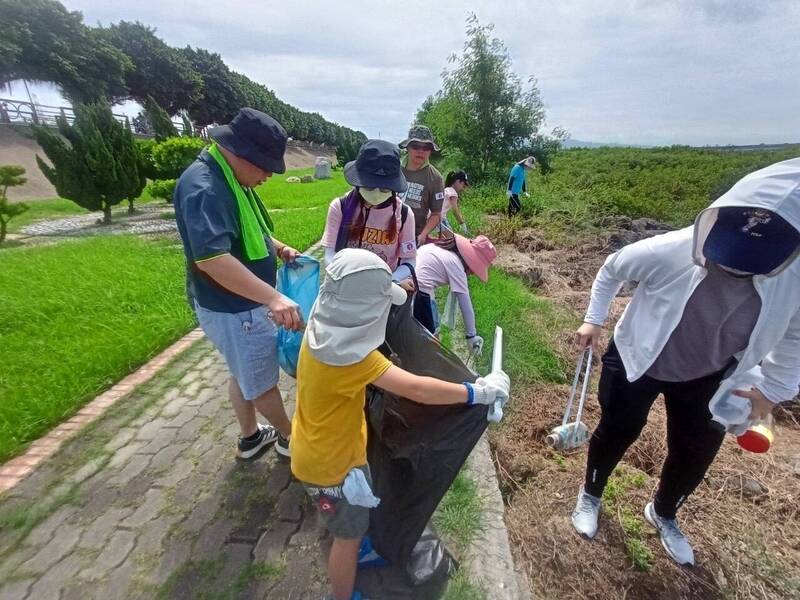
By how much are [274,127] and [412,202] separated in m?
2.14

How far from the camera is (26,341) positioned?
3.59 meters

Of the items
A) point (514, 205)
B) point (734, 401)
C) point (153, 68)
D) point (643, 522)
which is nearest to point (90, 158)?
point (514, 205)

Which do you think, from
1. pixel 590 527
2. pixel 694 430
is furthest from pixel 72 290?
pixel 694 430

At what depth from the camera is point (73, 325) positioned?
3.94 meters

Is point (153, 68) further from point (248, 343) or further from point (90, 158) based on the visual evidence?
point (248, 343)

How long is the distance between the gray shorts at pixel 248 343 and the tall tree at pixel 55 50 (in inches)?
1188

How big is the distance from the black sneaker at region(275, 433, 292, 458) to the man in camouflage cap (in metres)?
2.09

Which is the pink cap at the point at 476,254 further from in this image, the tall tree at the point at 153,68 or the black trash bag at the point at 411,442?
the tall tree at the point at 153,68

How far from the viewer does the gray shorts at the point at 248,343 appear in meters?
1.99

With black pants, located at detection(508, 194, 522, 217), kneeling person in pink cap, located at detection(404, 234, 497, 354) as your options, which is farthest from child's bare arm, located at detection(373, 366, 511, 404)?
black pants, located at detection(508, 194, 522, 217)

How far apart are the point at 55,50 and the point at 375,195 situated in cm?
3524

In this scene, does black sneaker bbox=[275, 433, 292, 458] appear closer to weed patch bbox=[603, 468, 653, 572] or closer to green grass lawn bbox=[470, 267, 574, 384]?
green grass lawn bbox=[470, 267, 574, 384]

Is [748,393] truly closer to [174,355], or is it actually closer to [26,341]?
[174,355]

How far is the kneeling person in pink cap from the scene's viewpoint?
280 centimetres
